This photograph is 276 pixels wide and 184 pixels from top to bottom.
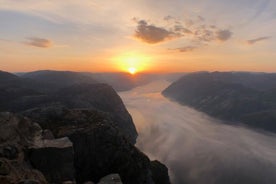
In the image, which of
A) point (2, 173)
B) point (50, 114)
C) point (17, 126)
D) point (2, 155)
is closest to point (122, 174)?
point (50, 114)

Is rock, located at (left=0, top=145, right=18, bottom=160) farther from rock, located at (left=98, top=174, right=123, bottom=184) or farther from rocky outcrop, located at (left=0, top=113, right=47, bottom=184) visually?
rock, located at (left=98, top=174, right=123, bottom=184)

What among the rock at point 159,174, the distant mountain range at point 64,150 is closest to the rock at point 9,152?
the distant mountain range at point 64,150

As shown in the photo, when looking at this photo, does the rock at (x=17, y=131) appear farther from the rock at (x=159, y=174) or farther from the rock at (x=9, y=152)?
the rock at (x=159, y=174)

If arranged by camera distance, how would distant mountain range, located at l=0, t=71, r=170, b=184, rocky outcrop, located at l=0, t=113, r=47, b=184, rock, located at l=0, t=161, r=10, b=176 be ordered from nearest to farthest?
rock, located at l=0, t=161, r=10, b=176 → rocky outcrop, located at l=0, t=113, r=47, b=184 → distant mountain range, located at l=0, t=71, r=170, b=184

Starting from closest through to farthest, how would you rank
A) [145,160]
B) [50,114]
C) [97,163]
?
[97,163] < [50,114] < [145,160]

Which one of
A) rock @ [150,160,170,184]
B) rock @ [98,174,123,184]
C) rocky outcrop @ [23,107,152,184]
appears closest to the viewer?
rock @ [98,174,123,184]

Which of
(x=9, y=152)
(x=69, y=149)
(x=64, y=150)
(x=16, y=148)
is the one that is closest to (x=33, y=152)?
(x=16, y=148)

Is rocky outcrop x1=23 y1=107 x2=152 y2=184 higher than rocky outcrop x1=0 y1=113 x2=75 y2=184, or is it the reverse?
rocky outcrop x1=0 y1=113 x2=75 y2=184

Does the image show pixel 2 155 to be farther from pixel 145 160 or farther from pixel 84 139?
pixel 145 160

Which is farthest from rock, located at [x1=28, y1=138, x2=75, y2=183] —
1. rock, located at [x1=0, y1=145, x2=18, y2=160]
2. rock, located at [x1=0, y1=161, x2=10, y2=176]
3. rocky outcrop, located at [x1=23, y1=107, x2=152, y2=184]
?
rocky outcrop, located at [x1=23, y1=107, x2=152, y2=184]
